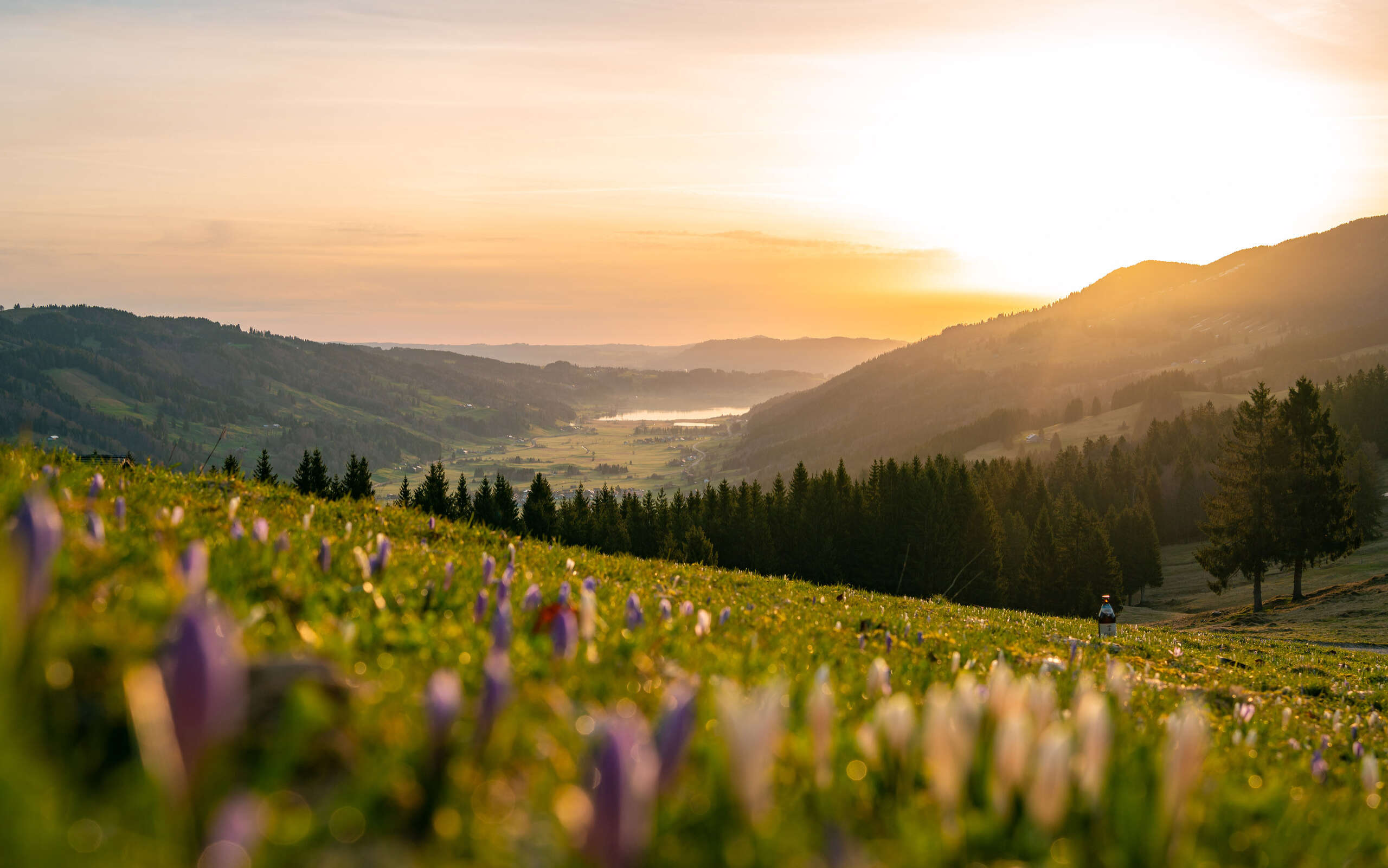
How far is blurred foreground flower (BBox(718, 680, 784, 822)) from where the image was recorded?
2281 mm

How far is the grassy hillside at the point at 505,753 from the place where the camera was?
6.75 feet

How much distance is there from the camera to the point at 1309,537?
66.1 m

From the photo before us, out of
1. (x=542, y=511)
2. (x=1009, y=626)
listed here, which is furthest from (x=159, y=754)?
(x=542, y=511)

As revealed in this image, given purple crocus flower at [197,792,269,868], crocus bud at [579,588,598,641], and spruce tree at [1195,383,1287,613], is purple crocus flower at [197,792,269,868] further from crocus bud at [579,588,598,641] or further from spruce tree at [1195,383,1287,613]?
spruce tree at [1195,383,1287,613]


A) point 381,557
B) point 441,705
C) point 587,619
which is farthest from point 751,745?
point 381,557

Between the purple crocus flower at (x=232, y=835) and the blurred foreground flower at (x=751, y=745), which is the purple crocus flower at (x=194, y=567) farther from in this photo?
the blurred foreground flower at (x=751, y=745)

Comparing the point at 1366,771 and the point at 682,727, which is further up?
the point at 682,727

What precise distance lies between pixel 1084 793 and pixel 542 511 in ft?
311

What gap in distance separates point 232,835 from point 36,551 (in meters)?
1.70

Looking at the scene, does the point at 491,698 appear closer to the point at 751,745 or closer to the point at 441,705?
the point at 441,705

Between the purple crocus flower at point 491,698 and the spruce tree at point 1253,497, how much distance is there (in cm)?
7759

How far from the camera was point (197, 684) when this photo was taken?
1.94m

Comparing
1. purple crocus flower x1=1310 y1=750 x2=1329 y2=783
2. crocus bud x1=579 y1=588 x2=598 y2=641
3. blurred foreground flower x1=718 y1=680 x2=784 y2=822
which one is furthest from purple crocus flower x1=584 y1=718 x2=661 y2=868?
purple crocus flower x1=1310 y1=750 x2=1329 y2=783

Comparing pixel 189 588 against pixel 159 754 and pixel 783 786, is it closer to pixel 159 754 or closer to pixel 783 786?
pixel 159 754
